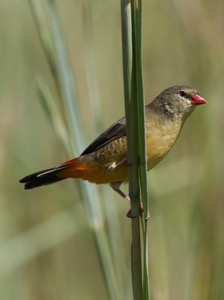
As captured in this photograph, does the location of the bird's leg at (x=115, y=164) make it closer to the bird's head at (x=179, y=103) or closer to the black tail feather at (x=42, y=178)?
the black tail feather at (x=42, y=178)

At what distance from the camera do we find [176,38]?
11.0 feet

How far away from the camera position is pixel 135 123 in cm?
164

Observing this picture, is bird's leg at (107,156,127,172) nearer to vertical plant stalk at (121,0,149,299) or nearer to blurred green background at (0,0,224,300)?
blurred green background at (0,0,224,300)

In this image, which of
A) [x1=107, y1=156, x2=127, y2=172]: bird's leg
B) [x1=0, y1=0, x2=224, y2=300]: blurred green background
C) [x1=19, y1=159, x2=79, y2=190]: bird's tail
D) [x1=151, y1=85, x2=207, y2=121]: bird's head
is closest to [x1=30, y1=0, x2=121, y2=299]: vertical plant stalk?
[x1=0, y1=0, x2=224, y2=300]: blurred green background

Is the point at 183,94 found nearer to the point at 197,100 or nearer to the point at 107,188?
the point at 197,100

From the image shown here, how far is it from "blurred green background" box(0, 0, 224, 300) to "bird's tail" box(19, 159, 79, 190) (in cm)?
7

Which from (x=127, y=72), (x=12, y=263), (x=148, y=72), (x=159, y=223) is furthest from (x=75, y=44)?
(x=127, y=72)

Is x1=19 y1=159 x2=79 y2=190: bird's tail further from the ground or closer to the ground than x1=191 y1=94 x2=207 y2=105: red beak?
closer to the ground

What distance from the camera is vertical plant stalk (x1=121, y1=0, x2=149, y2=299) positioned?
61.3 inches

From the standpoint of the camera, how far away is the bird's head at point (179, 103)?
2811 millimetres

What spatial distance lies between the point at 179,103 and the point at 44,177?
68 centimetres

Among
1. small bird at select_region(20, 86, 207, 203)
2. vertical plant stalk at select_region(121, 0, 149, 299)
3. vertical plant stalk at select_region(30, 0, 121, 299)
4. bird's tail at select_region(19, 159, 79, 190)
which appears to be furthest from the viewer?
bird's tail at select_region(19, 159, 79, 190)

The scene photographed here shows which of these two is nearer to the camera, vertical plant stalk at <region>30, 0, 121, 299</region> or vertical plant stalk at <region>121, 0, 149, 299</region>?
vertical plant stalk at <region>121, 0, 149, 299</region>

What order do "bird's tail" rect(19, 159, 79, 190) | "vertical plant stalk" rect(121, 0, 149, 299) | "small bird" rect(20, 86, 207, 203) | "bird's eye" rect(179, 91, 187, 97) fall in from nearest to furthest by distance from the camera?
1. "vertical plant stalk" rect(121, 0, 149, 299)
2. "small bird" rect(20, 86, 207, 203)
3. "bird's tail" rect(19, 159, 79, 190)
4. "bird's eye" rect(179, 91, 187, 97)
